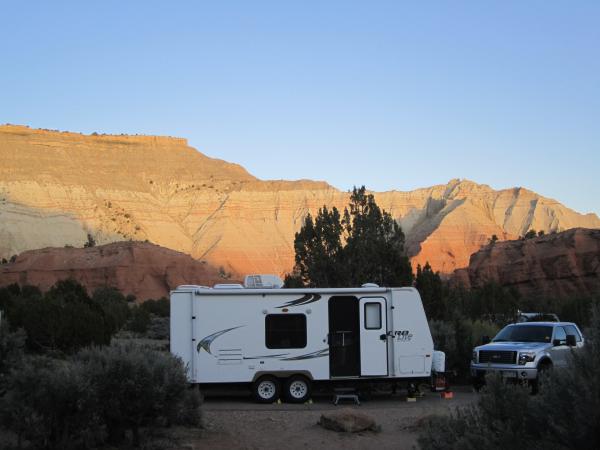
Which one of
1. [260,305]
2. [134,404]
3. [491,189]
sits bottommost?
[134,404]

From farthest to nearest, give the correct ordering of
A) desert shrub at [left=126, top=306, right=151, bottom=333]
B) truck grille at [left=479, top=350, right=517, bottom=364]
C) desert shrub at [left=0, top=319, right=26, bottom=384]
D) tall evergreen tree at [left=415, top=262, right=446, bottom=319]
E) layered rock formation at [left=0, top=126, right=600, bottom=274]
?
1. layered rock formation at [left=0, top=126, right=600, bottom=274]
2. desert shrub at [left=126, top=306, right=151, bottom=333]
3. tall evergreen tree at [left=415, top=262, right=446, bottom=319]
4. truck grille at [left=479, top=350, right=517, bottom=364]
5. desert shrub at [left=0, top=319, right=26, bottom=384]

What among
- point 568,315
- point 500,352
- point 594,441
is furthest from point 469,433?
point 568,315

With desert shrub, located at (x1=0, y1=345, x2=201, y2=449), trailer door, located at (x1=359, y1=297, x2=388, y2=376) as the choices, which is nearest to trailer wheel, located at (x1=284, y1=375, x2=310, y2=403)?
trailer door, located at (x1=359, y1=297, x2=388, y2=376)

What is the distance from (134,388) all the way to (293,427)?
12.3 feet

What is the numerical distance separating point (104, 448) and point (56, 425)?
0.71m

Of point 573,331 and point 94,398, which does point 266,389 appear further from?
point 573,331

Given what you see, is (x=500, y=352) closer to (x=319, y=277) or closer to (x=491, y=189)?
(x=319, y=277)

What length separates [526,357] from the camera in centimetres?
1609

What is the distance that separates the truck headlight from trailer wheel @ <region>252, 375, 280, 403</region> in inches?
212

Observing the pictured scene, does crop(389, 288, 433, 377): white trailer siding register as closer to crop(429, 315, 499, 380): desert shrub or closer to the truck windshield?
the truck windshield

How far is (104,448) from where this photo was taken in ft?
30.1

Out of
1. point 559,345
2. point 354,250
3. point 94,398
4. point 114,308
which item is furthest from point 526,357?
point 114,308

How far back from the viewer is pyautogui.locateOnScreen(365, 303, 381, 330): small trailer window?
15.4 meters

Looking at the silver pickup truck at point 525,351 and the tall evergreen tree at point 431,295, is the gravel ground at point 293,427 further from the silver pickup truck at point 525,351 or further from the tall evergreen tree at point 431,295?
the tall evergreen tree at point 431,295
